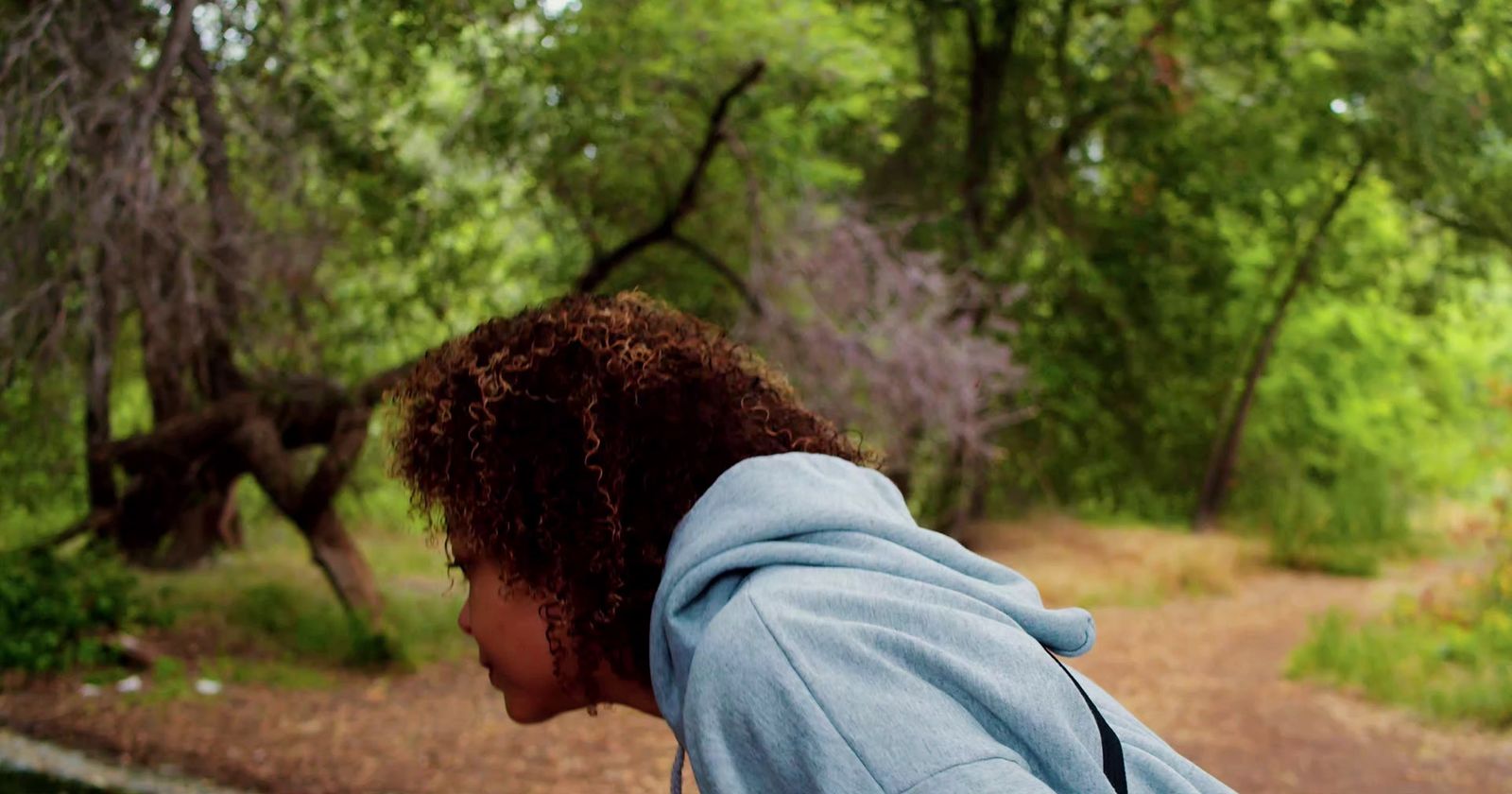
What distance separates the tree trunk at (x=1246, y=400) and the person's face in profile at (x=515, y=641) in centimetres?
1321

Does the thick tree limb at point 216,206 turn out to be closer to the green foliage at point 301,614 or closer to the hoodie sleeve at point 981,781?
the green foliage at point 301,614

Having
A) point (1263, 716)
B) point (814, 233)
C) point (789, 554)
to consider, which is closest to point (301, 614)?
point (814, 233)

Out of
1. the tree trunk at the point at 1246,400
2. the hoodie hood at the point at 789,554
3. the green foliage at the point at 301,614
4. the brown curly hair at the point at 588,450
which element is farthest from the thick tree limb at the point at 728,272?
the tree trunk at the point at 1246,400

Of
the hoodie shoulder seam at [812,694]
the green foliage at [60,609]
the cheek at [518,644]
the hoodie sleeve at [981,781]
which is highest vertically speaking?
the hoodie shoulder seam at [812,694]

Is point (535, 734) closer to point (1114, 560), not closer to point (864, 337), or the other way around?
point (864, 337)

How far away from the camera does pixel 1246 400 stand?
562 inches

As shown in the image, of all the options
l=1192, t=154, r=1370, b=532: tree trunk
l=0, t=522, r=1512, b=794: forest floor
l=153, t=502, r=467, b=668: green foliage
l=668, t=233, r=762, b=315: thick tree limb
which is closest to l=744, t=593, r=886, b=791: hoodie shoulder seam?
l=0, t=522, r=1512, b=794: forest floor

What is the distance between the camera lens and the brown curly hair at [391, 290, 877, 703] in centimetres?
158

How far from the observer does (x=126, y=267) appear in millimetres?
5664

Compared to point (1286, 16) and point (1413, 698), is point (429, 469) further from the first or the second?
point (1286, 16)

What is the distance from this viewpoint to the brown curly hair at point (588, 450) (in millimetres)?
1584

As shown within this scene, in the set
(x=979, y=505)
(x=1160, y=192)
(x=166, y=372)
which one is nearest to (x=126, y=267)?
(x=166, y=372)

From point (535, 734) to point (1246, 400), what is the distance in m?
10.2

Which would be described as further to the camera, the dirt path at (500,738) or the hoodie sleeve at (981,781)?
the dirt path at (500,738)
